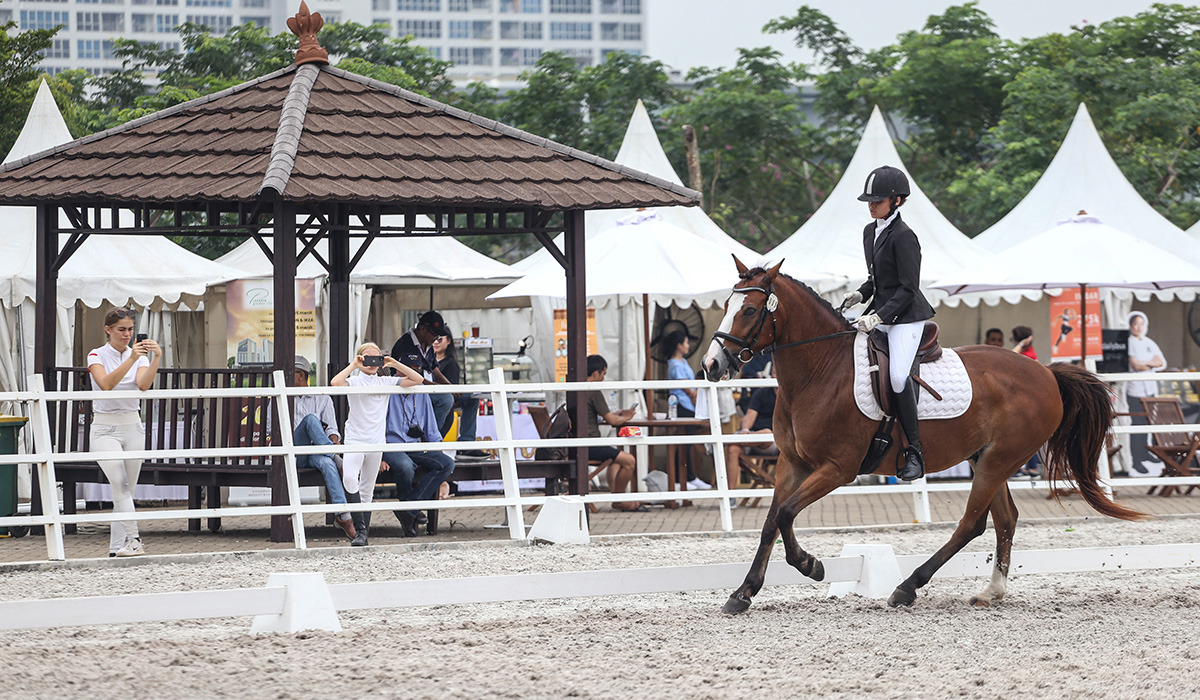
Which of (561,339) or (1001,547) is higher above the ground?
(561,339)

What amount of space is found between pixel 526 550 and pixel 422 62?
2602 centimetres

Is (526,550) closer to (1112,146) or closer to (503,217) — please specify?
(503,217)

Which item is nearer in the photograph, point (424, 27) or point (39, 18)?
point (39, 18)

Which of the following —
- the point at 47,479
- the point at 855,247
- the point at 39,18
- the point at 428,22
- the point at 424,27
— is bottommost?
the point at 47,479

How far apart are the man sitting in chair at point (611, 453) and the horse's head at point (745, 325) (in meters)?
5.74

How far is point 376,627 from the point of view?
285 inches

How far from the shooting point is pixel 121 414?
34.2ft

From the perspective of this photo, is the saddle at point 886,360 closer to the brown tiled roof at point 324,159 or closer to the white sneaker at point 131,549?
the brown tiled roof at point 324,159

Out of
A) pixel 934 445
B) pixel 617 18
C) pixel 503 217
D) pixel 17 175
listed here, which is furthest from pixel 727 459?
pixel 617 18

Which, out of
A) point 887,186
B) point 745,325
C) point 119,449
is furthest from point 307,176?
point 887,186

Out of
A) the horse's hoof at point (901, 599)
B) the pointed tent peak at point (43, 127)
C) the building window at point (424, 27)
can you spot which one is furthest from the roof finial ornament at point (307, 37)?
the building window at point (424, 27)

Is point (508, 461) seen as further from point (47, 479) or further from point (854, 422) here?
point (854, 422)

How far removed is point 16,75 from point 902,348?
19.4 m

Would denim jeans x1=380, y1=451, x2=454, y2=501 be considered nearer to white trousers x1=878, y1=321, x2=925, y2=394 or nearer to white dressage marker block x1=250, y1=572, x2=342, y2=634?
white dressage marker block x1=250, y1=572, x2=342, y2=634
